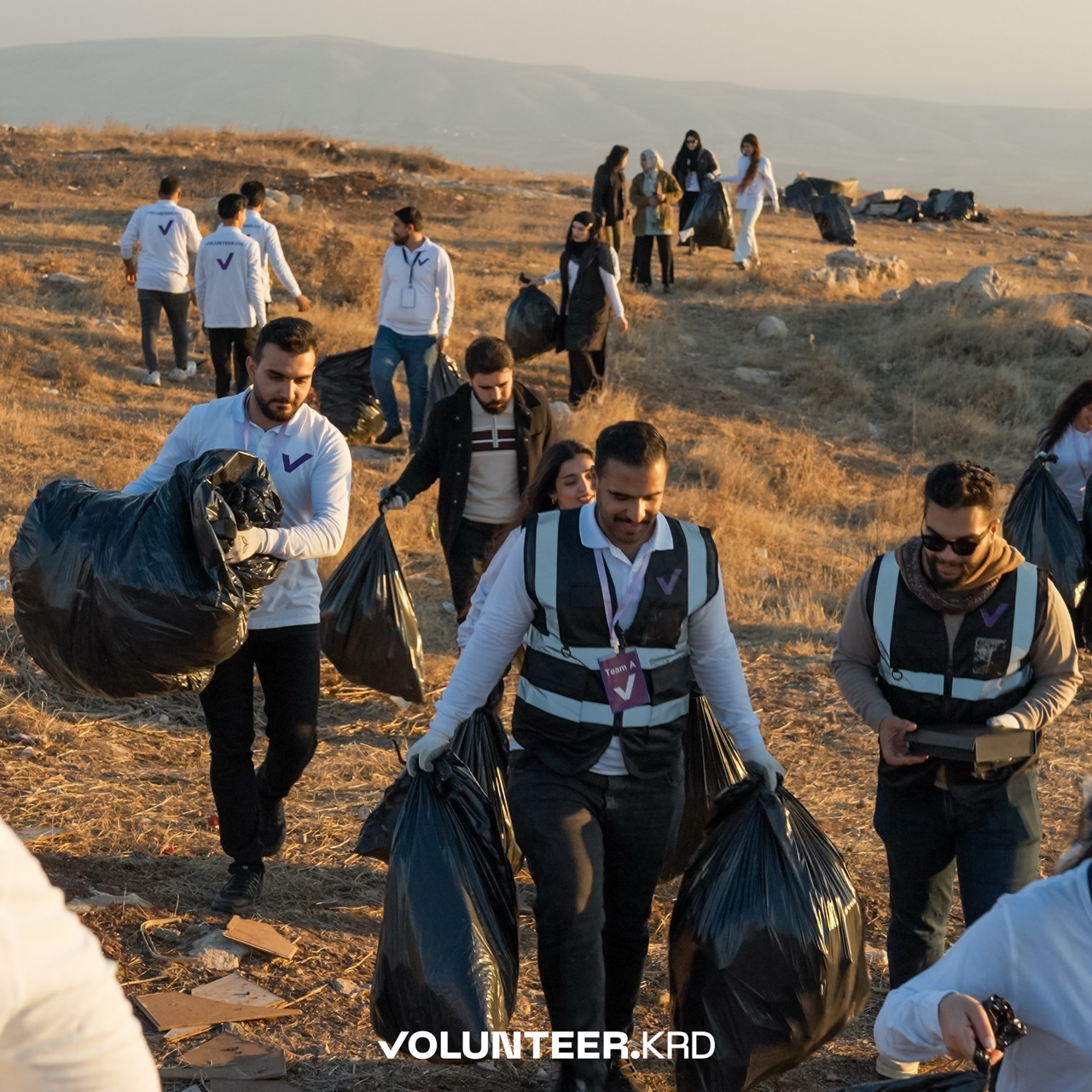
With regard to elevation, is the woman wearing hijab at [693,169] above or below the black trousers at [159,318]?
above

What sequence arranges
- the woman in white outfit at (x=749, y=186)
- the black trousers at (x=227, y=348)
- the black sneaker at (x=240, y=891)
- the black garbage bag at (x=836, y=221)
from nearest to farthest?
the black sneaker at (x=240, y=891), the black trousers at (x=227, y=348), the woman in white outfit at (x=749, y=186), the black garbage bag at (x=836, y=221)

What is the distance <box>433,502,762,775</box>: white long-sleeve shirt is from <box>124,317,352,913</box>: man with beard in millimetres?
653

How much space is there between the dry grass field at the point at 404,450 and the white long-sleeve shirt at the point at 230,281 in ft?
3.26

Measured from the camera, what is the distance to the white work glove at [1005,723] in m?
3.22

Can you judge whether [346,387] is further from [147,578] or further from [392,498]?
[147,578]

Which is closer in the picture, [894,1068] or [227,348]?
[894,1068]

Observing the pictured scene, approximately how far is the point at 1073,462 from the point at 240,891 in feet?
13.0

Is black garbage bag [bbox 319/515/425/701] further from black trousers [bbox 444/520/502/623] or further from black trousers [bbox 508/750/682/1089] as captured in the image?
black trousers [bbox 508/750/682/1089]

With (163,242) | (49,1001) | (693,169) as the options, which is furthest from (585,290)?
(49,1001)

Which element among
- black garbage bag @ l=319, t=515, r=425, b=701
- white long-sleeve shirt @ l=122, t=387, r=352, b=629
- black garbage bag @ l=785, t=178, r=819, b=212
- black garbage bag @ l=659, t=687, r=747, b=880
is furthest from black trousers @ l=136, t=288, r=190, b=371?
black garbage bag @ l=785, t=178, r=819, b=212

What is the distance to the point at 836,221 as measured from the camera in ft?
67.4

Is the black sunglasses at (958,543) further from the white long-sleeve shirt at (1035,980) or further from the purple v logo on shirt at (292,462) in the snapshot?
the purple v logo on shirt at (292,462)

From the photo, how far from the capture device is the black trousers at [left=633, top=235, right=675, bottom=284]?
1506cm

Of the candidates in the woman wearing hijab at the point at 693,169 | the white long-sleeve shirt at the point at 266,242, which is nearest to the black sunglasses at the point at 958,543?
the white long-sleeve shirt at the point at 266,242
